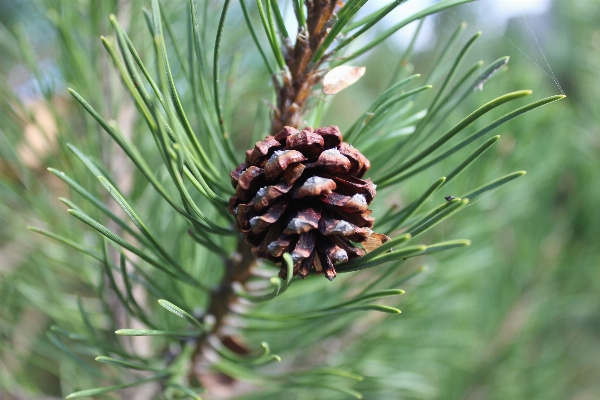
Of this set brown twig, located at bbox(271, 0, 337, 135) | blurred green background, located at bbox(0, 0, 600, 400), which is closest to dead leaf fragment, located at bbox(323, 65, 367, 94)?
brown twig, located at bbox(271, 0, 337, 135)

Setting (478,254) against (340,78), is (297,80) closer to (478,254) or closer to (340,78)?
(340,78)

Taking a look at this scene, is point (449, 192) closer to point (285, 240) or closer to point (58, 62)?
point (285, 240)

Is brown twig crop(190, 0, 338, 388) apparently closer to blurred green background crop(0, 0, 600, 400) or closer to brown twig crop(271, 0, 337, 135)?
brown twig crop(271, 0, 337, 135)

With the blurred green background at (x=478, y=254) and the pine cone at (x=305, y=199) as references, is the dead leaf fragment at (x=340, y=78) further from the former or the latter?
the blurred green background at (x=478, y=254)

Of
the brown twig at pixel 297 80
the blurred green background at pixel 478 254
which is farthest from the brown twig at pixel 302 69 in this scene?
the blurred green background at pixel 478 254

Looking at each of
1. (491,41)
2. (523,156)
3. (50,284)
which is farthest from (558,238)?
(50,284)

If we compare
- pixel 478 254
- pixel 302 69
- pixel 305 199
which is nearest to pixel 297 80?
pixel 302 69
